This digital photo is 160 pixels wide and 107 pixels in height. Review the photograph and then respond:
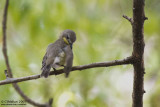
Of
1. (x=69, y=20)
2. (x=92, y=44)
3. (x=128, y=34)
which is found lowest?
(x=92, y=44)

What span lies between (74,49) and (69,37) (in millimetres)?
388

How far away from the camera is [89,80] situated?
4.05m

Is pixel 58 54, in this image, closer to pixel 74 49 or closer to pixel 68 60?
pixel 68 60

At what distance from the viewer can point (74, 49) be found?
13.5 feet

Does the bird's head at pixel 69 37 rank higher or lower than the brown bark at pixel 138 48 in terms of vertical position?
higher

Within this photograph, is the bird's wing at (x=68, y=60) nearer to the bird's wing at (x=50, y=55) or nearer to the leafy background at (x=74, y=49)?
the bird's wing at (x=50, y=55)

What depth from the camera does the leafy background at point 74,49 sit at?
12.7ft

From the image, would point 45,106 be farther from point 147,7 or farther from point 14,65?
point 147,7

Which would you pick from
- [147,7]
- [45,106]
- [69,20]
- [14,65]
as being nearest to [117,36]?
[147,7]

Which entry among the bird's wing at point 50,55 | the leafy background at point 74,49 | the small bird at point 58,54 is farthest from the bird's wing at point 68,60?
the leafy background at point 74,49

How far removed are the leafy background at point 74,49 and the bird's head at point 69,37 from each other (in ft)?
0.88

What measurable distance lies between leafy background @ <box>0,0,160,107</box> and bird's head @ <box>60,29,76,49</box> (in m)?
0.27

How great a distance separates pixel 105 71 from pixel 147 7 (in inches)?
42.2

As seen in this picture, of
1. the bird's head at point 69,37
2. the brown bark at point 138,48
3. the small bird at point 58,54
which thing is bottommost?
the brown bark at point 138,48
